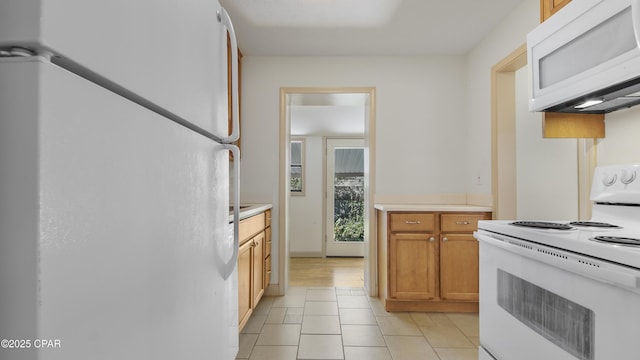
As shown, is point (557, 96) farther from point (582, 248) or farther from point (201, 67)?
point (201, 67)

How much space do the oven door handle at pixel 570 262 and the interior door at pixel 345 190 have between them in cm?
425

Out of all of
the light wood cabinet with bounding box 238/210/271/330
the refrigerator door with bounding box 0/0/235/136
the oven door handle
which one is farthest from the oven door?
the light wood cabinet with bounding box 238/210/271/330

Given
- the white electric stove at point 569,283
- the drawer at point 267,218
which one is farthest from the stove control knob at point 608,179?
the drawer at point 267,218

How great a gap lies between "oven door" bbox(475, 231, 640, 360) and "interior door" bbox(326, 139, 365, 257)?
408 cm

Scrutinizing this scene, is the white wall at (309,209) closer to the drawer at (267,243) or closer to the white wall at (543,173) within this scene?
the drawer at (267,243)

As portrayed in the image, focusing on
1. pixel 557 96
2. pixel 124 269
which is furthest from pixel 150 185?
pixel 557 96

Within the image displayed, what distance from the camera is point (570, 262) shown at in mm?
1021

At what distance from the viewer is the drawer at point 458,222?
9.34 feet

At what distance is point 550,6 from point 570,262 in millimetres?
1419

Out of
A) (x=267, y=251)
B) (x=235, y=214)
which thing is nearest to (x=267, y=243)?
(x=267, y=251)

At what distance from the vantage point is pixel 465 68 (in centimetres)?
340

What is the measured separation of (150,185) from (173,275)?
202 millimetres

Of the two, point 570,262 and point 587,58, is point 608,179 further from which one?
point 570,262

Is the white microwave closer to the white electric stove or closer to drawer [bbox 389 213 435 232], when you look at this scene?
the white electric stove
